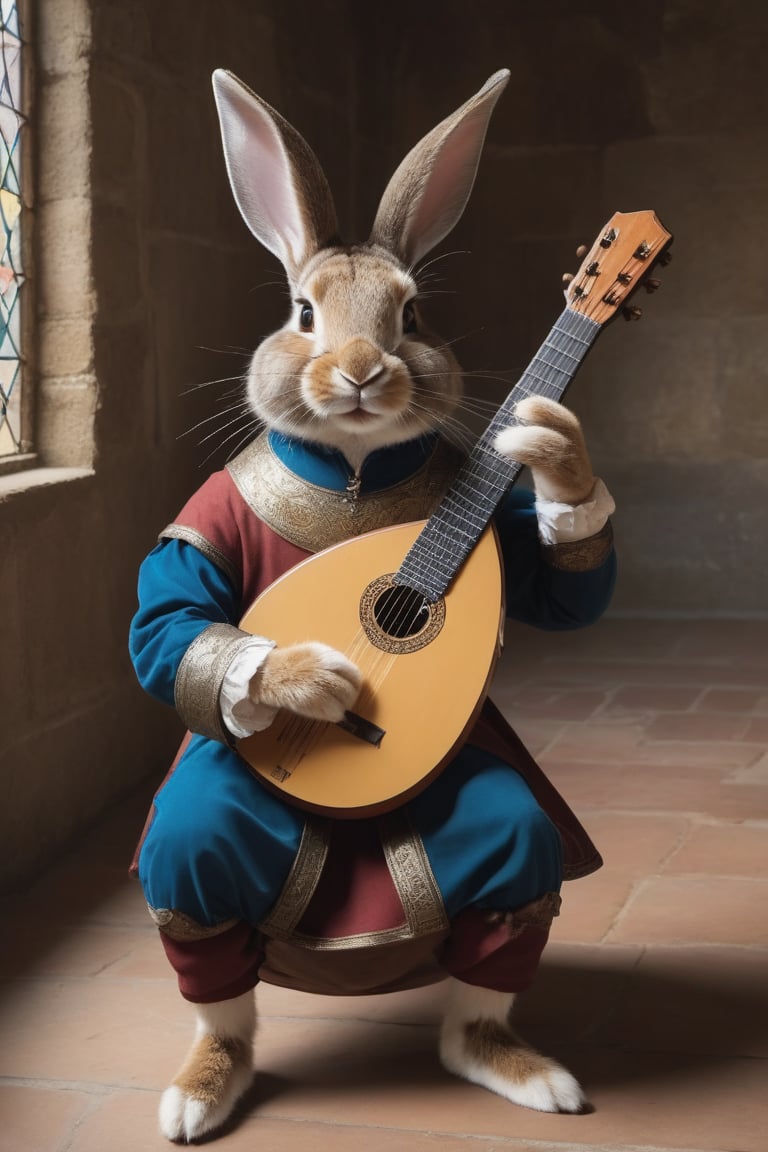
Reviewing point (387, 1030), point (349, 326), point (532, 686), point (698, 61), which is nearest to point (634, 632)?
point (532, 686)

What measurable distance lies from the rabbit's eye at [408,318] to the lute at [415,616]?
0.58 feet

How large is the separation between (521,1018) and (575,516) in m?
0.81

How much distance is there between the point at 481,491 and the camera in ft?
6.35

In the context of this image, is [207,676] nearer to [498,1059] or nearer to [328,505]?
[328,505]

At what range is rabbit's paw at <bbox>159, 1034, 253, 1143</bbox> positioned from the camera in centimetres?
186

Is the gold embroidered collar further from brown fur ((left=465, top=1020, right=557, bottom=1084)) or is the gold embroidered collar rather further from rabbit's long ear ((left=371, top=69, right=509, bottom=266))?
brown fur ((left=465, top=1020, right=557, bottom=1084))

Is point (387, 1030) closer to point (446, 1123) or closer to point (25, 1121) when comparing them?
point (446, 1123)

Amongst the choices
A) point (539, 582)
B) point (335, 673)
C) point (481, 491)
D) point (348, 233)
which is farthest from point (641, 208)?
point (335, 673)

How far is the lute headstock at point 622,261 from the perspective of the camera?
190cm

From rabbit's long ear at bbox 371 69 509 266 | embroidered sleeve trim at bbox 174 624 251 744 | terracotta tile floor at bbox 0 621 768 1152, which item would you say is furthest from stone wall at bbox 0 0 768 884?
embroidered sleeve trim at bbox 174 624 251 744

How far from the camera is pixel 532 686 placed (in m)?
4.34

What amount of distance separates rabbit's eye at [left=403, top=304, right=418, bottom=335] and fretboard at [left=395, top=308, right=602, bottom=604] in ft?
0.57

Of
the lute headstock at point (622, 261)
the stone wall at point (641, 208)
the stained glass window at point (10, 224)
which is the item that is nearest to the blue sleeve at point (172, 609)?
the lute headstock at point (622, 261)

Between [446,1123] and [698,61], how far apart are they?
4087mm
